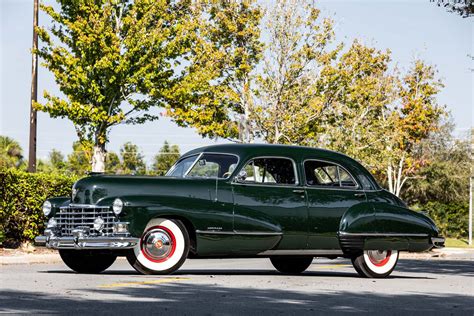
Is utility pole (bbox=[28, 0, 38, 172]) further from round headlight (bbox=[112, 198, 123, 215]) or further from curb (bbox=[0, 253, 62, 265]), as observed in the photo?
round headlight (bbox=[112, 198, 123, 215])

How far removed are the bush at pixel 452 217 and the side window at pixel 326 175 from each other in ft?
127

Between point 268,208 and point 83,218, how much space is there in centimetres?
265

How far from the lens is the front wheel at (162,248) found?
488 inches

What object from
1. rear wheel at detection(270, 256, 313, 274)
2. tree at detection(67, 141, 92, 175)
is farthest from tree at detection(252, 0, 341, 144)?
tree at detection(67, 141, 92, 175)

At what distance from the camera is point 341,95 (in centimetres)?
4134

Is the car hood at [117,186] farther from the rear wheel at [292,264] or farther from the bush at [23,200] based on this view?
the bush at [23,200]

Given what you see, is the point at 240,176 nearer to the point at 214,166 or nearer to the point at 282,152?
the point at 214,166

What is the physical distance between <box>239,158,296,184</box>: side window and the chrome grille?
2.18 m

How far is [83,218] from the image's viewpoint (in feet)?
41.0

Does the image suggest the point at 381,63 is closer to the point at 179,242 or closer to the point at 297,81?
the point at 297,81

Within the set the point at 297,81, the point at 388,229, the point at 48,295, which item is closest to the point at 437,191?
the point at 297,81

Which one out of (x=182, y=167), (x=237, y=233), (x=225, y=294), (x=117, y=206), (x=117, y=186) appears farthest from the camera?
(x=182, y=167)

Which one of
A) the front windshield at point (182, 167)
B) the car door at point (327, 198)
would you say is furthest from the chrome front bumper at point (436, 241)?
the front windshield at point (182, 167)

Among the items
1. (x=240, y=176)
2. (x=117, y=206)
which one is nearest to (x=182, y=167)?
(x=240, y=176)
